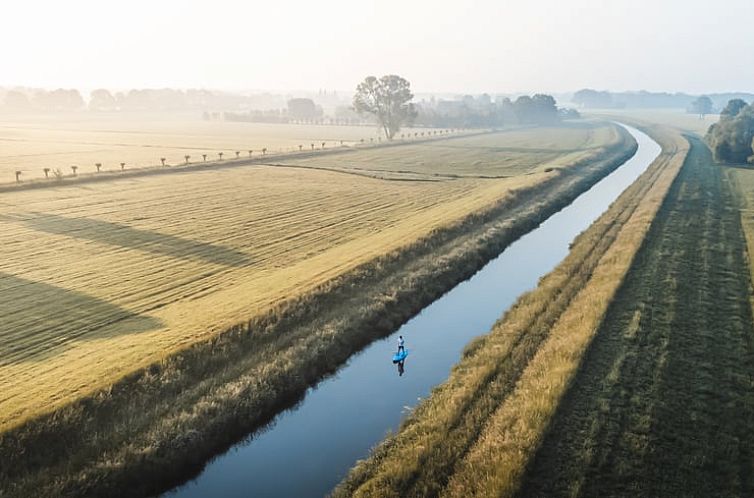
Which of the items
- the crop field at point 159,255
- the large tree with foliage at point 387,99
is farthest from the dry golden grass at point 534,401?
the large tree with foliage at point 387,99

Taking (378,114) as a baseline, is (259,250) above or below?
below

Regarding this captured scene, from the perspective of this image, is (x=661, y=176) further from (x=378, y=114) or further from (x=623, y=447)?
(x=378, y=114)

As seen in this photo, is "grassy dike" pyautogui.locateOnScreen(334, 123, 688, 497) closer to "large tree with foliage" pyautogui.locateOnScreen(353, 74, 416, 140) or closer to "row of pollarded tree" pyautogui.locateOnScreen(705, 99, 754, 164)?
"row of pollarded tree" pyautogui.locateOnScreen(705, 99, 754, 164)

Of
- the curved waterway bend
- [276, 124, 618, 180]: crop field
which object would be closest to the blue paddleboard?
the curved waterway bend

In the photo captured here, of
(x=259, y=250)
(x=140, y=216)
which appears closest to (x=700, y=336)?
(x=259, y=250)

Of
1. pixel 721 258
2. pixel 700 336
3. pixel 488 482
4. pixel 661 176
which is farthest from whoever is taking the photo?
pixel 661 176

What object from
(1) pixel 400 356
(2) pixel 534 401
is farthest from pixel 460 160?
(2) pixel 534 401
